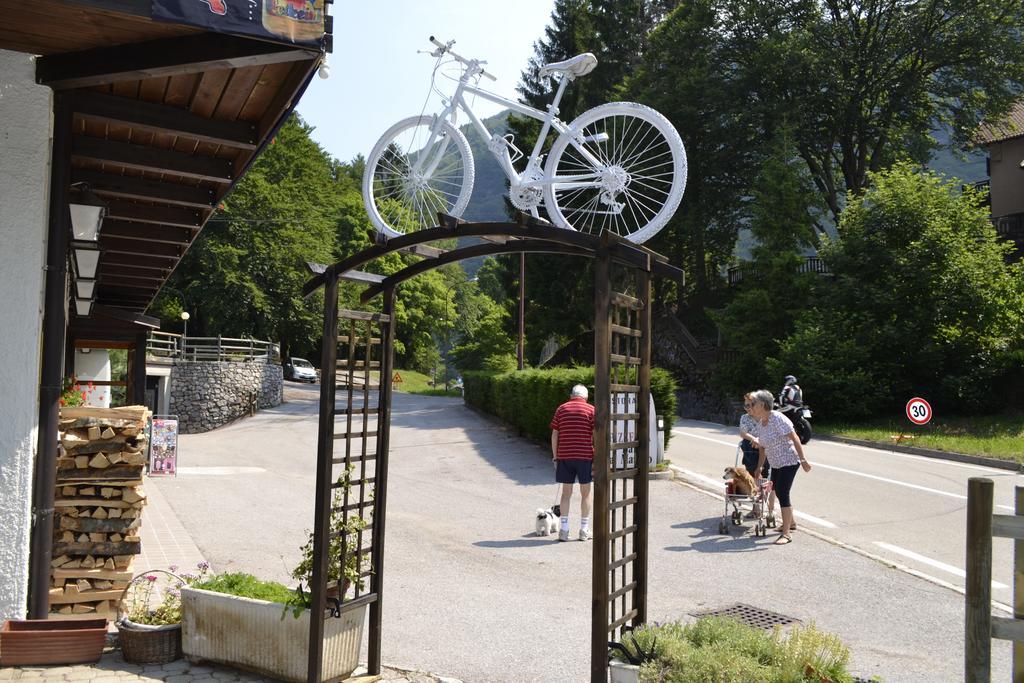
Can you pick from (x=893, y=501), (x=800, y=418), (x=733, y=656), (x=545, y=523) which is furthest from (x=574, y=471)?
(x=733, y=656)

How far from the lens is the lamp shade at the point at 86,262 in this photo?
334 inches

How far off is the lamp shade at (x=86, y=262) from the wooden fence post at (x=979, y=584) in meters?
7.22

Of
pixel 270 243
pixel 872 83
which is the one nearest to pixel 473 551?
pixel 872 83

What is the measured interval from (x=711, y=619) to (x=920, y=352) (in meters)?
25.6

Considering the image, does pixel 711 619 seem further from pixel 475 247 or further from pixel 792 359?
pixel 792 359

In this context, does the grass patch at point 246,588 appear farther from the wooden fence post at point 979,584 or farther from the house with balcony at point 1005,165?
the house with balcony at point 1005,165

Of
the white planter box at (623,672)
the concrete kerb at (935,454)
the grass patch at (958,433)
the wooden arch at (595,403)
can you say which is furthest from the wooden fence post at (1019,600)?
the grass patch at (958,433)

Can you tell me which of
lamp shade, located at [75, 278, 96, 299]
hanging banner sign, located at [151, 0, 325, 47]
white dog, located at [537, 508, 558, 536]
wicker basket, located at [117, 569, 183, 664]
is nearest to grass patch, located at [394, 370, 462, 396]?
lamp shade, located at [75, 278, 96, 299]

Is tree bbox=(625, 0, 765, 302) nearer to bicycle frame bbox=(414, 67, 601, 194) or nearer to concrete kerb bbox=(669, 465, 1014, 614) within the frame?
concrete kerb bbox=(669, 465, 1014, 614)

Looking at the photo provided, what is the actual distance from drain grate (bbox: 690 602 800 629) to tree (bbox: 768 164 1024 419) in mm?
21235

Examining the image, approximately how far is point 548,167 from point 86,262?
4700 mm

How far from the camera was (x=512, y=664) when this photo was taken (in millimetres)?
6293

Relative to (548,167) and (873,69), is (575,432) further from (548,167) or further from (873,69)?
(873,69)

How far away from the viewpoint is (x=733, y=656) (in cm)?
429
